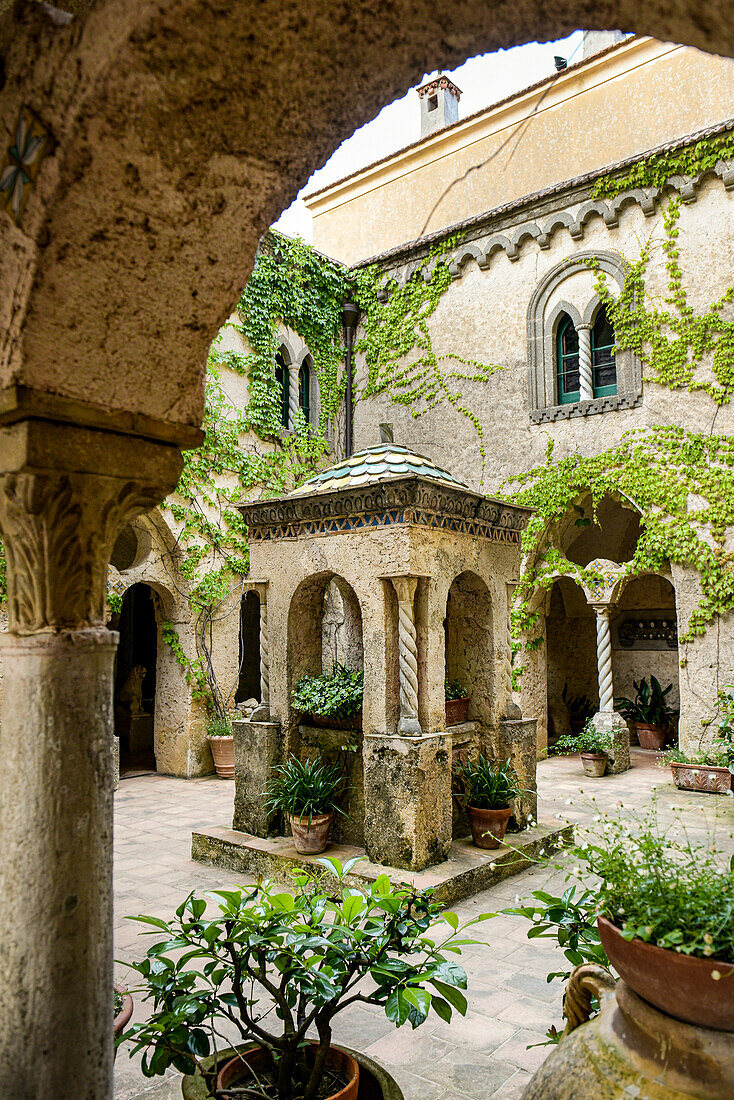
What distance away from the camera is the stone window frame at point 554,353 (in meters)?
9.99

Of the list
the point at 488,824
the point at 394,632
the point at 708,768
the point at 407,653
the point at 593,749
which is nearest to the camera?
the point at 407,653

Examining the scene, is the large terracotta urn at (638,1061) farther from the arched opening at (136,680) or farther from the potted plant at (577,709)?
the potted plant at (577,709)

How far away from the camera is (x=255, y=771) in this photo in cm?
575

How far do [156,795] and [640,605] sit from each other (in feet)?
27.8

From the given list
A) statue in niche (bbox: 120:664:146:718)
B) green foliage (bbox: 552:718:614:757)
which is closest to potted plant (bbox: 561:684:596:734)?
green foliage (bbox: 552:718:614:757)

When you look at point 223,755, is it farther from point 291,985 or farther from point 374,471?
point 291,985

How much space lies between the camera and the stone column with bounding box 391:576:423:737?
16.8 feet

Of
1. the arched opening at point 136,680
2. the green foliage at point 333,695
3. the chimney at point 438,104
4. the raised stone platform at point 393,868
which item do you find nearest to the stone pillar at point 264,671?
the green foliage at point 333,695

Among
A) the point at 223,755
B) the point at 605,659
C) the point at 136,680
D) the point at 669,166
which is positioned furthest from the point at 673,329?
the point at 136,680

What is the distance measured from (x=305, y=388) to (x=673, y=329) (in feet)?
18.5

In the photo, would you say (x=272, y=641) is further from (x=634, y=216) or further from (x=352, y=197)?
(x=352, y=197)

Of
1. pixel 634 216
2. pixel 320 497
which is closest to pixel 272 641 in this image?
pixel 320 497

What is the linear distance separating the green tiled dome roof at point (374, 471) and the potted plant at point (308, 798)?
2.04 m

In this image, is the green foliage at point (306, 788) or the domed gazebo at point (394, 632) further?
the green foliage at point (306, 788)
